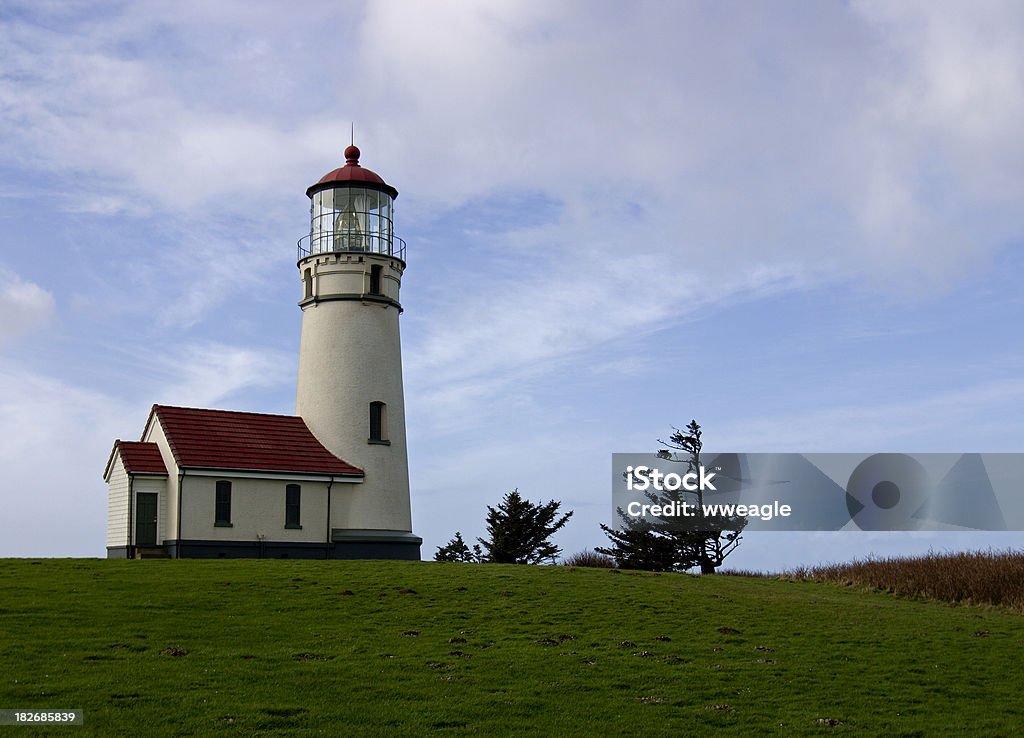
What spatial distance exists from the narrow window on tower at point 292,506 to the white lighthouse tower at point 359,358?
4.22 feet

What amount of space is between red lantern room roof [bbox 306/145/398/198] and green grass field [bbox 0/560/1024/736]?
1686 centimetres

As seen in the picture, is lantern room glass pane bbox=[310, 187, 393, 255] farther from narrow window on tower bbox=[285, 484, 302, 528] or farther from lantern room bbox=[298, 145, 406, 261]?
narrow window on tower bbox=[285, 484, 302, 528]

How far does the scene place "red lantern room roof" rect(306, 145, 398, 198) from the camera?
4175cm

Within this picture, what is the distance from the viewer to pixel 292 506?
38.5 m

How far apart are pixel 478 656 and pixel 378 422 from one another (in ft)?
73.0

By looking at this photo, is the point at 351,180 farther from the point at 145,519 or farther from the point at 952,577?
the point at 952,577

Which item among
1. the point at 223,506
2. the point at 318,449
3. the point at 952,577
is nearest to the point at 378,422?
the point at 318,449

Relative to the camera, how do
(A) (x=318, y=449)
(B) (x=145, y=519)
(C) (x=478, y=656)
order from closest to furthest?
1. (C) (x=478, y=656)
2. (B) (x=145, y=519)
3. (A) (x=318, y=449)

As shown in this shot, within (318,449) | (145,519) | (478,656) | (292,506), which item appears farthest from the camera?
(318,449)

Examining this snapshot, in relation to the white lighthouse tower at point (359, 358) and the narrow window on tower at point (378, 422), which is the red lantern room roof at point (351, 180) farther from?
the narrow window on tower at point (378, 422)

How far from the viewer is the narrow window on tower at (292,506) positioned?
1511 inches

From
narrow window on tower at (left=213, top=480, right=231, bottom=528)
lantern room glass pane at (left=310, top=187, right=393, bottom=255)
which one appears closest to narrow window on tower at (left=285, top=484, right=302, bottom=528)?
narrow window on tower at (left=213, top=480, right=231, bottom=528)

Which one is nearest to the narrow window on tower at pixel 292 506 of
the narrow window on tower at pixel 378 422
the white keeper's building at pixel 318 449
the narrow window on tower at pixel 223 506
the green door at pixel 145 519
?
the white keeper's building at pixel 318 449

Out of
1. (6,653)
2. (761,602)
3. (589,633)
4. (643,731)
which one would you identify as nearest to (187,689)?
(6,653)
